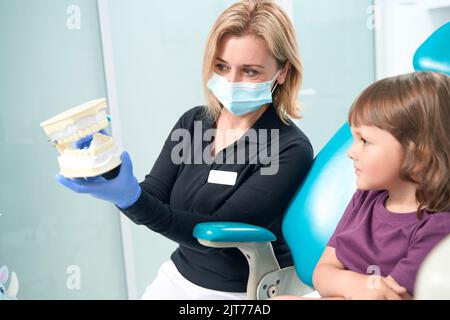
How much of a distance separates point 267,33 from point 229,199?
0.44 meters

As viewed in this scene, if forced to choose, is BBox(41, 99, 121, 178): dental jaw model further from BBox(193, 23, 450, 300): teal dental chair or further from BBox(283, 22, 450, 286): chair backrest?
BBox(283, 22, 450, 286): chair backrest

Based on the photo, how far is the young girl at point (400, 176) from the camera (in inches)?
39.0

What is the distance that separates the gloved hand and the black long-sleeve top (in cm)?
6

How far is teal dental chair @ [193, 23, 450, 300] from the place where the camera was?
50.6 inches

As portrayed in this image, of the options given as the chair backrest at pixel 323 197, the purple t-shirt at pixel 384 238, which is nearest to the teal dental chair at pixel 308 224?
the chair backrest at pixel 323 197

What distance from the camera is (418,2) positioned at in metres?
2.47

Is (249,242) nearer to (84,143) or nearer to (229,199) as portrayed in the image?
(229,199)

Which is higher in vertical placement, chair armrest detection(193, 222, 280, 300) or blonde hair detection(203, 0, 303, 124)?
blonde hair detection(203, 0, 303, 124)

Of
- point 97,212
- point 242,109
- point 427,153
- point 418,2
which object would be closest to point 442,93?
point 427,153

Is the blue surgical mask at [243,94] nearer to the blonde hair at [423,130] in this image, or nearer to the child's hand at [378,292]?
the blonde hair at [423,130]

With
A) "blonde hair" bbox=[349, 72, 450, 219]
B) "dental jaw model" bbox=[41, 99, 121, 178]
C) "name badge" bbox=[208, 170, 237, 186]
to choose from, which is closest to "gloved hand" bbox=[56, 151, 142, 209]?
"dental jaw model" bbox=[41, 99, 121, 178]

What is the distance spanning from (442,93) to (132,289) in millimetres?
1978

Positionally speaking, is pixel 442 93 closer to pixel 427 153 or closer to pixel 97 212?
pixel 427 153

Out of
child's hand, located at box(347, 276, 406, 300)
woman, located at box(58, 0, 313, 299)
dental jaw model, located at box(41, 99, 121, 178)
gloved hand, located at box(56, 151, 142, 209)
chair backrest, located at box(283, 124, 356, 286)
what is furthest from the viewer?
woman, located at box(58, 0, 313, 299)
